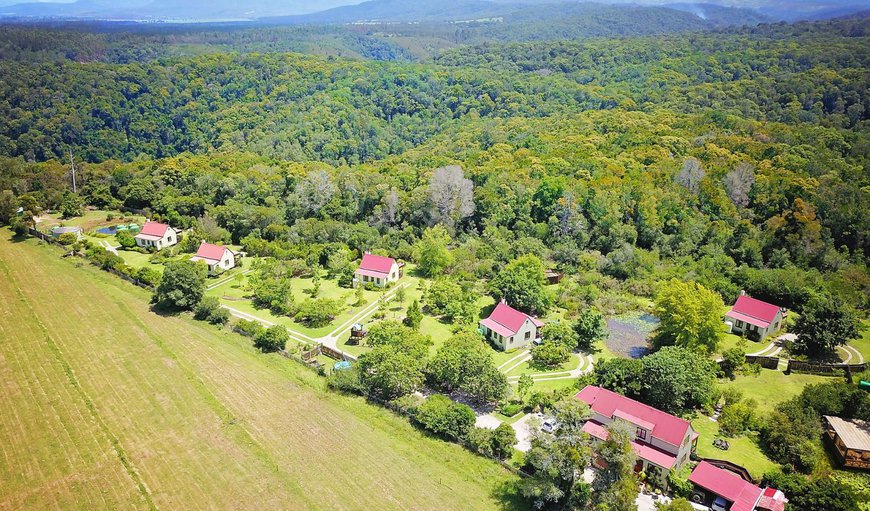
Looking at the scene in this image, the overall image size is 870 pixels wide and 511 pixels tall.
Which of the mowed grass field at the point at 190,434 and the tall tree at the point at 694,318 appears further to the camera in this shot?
the tall tree at the point at 694,318

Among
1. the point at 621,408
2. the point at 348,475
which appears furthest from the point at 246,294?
the point at 621,408

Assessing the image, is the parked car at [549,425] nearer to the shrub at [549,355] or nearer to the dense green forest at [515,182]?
the dense green forest at [515,182]

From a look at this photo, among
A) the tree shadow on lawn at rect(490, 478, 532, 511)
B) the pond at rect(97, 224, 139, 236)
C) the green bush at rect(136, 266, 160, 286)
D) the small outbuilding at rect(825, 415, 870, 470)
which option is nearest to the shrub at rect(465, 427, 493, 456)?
the tree shadow on lawn at rect(490, 478, 532, 511)

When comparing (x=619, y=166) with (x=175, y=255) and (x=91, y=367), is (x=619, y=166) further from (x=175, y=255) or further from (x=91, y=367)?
(x=91, y=367)

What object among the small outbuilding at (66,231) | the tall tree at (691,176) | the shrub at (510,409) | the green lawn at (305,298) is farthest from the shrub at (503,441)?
the small outbuilding at (66,231)

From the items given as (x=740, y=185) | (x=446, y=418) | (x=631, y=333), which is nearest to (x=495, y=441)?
(x=446, y=418)

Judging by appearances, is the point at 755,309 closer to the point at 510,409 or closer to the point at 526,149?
the point at 510,409

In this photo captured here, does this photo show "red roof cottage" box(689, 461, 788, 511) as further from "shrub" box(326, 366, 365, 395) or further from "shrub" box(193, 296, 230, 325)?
"shrub" box(193, 296, 230, 325)
